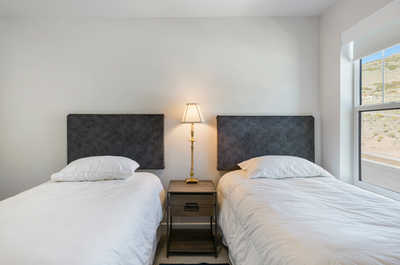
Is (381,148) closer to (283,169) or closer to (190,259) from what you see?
(283,169)

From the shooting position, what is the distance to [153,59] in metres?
2.63

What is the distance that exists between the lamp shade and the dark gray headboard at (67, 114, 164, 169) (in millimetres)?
319

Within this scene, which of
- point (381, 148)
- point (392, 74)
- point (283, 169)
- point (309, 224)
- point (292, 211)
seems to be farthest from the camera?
point (283, 169)

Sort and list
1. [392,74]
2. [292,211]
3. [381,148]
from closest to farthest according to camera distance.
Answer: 1. [292,211]
2. [392,74]
3. [381,148]

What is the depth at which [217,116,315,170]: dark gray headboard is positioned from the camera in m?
2.55

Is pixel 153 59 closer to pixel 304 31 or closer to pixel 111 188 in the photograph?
pixel 111 188

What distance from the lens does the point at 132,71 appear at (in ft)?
8.64

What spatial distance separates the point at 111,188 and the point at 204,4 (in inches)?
79.0

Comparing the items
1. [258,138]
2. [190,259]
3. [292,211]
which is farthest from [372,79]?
[190,259]

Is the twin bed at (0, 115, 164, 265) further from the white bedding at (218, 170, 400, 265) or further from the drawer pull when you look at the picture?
the white bedding at (218, 170, 400, 265)

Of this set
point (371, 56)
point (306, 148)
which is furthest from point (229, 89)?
point (371, 56)

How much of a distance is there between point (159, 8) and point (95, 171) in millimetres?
1806

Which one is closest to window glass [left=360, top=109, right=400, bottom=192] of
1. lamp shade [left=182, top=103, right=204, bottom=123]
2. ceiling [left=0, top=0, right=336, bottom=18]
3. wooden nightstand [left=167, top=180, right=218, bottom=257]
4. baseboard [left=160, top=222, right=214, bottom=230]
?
ceiling [left=0, top=0, right=336, bottom=18]

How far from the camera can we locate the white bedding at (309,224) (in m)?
0.87
